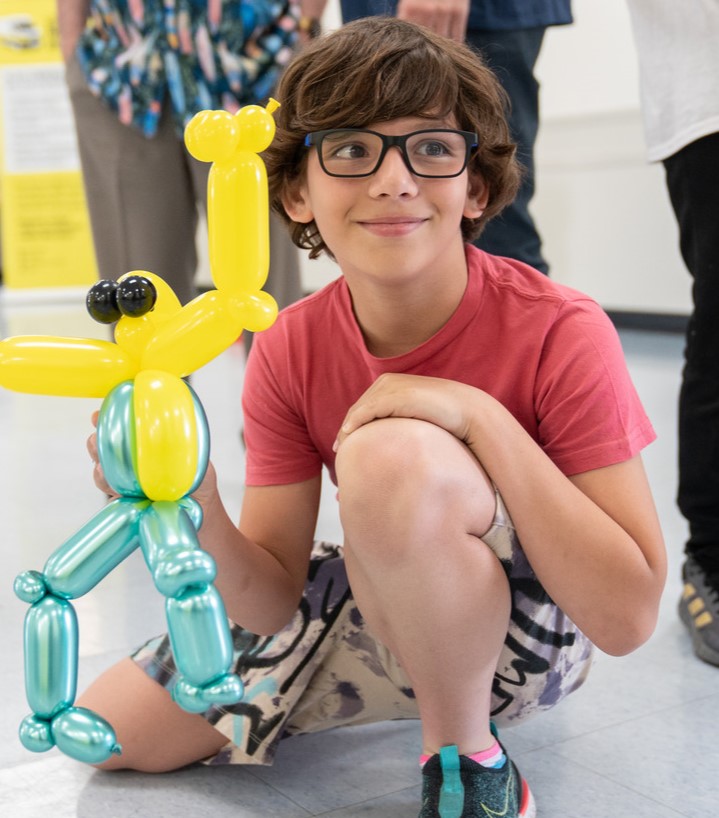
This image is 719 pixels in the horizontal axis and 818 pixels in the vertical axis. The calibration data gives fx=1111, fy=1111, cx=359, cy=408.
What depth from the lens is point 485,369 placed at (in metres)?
1.01

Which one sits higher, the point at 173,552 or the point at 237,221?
the point at 237,221

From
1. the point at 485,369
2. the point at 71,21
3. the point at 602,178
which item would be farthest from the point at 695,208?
the point at 602,178

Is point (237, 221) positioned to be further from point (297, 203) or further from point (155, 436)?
point (297, 203)

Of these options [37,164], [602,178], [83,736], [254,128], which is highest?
[254,128]

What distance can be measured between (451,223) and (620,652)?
399mm

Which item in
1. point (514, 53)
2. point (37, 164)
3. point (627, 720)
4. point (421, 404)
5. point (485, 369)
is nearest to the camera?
point (421, 404)

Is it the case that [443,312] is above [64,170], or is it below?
above

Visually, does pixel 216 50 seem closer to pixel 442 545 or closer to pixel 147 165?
pixel 147 165

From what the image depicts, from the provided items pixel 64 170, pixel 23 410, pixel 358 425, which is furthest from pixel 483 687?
pixel 64 170

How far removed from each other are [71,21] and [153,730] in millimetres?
1322

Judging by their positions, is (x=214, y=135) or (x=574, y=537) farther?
(x=574, y=537)

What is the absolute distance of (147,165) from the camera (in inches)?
72.9

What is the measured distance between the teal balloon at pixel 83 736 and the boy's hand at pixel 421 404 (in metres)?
0.32

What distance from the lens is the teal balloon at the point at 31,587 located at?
73cm
